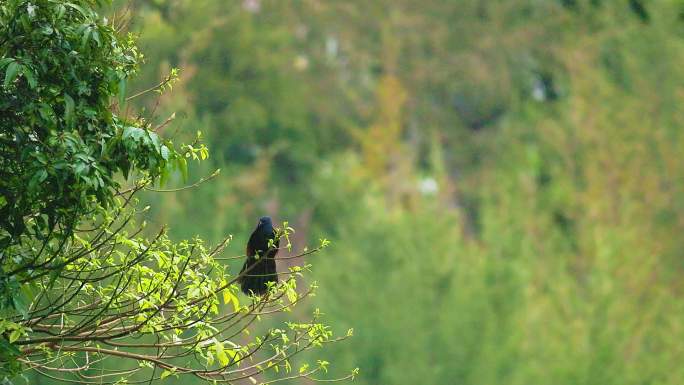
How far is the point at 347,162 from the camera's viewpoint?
3341 cm

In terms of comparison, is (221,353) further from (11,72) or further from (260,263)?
(11,72)

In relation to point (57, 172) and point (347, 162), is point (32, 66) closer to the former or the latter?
point (57, 172)

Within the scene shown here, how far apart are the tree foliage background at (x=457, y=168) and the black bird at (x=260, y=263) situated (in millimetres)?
9482

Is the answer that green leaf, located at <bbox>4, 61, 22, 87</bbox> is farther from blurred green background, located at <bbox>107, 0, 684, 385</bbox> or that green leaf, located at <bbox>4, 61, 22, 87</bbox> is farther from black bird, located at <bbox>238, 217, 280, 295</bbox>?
blurred green background, located at <bbox>107, 0, 684, 385</bbox>

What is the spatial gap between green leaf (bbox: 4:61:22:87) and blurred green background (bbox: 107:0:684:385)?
37.1ft

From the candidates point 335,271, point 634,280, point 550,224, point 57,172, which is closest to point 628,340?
point 634,280

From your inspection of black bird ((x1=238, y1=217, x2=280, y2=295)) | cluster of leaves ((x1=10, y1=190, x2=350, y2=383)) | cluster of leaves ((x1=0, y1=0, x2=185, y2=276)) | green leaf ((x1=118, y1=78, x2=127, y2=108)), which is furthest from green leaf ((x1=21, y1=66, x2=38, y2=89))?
black bird ((x1=238, y1=217, x2=280, y2=295))

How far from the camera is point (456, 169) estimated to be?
41969mm

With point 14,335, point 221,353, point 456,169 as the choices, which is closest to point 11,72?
point 14,335

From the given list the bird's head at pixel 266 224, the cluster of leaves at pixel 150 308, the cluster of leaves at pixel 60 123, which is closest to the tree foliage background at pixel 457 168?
the bird's head at pixel 266 224

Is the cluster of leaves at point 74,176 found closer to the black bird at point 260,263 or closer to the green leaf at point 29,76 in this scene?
the green leaf at point 29,76

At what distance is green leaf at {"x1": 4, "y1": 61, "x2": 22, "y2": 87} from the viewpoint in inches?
257

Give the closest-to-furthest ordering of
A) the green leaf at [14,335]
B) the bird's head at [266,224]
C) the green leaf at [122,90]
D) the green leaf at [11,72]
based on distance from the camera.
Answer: the green leaf at [11,72]
the green leaf at [14,335]
the green leaf at [122,90]
the bird's head at [266,224]

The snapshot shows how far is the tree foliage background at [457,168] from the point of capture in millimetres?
25328
